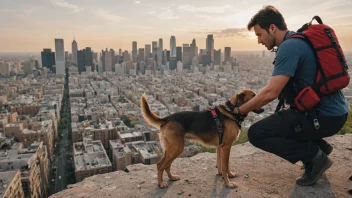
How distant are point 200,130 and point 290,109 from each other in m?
0.69

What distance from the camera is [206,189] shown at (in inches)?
95.1

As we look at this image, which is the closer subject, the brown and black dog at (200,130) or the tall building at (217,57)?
the brown and black dog at (200,130)

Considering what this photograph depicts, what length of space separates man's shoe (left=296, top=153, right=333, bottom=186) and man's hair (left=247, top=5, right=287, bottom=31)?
38.2 inches

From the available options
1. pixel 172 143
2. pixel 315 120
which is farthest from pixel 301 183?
pixel 172 143

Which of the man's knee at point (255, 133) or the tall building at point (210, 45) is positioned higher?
the tall building at point (210, 45)

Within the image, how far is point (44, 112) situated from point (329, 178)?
29.8m

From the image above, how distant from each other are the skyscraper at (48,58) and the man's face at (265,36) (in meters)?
76.6

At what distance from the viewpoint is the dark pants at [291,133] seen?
206cm

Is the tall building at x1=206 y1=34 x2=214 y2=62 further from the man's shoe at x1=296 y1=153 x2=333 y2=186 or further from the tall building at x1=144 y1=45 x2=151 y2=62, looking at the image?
the man's shoe at x1=296 y1=153 x2=333 y2=186

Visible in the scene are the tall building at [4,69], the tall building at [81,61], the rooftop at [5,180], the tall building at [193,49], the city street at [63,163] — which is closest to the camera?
the rooftop at [5,180]

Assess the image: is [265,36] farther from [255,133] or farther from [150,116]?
[150,116]

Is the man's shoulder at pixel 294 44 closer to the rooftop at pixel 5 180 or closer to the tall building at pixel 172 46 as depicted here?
the rooftop at pixel 5 180

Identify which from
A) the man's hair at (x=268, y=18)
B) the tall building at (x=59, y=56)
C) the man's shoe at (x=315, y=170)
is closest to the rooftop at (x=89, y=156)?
the man's shoe at (x=315, y=170)

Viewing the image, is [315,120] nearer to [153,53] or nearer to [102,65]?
[102,65]
